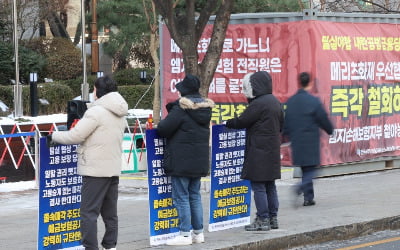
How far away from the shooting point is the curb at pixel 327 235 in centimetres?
972

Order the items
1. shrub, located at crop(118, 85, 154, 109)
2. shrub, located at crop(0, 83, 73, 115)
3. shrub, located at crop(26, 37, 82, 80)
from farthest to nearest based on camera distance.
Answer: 1. shrub, located at crop(26, 37, 82, 80)
2. shrub, located at crop(118, 85, 154, 109)
3. shrub, located at crop(0, 83, 73, 115)

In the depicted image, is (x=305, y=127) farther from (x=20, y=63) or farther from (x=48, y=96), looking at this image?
(x=20, y=63)

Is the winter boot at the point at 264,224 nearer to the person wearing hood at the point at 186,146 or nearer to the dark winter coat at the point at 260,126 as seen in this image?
the dark winter coat at the point at 260,126

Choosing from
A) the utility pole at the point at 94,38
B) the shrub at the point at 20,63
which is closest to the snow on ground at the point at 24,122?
the utility pole at the point at 94,38

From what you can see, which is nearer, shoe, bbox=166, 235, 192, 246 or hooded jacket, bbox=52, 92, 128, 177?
hooded jacket, bbox=52, 92, 128, 177

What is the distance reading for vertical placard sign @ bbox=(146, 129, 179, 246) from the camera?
369 inches

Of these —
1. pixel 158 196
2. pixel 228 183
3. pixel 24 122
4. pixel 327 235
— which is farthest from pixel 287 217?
pixel 24 122

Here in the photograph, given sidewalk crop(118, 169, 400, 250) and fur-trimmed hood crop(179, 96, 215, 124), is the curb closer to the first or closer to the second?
sidewalk crop(118, 169, 400, 250)

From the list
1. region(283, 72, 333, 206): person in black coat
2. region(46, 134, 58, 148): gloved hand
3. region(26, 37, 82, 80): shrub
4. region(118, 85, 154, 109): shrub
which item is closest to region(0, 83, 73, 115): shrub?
region(118, 85, 154, 109): shrub

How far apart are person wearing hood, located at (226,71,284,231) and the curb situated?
39cm

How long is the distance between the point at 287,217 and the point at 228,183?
4.59 ft

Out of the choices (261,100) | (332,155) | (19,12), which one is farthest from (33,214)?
(19,12)

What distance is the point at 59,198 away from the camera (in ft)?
28.2

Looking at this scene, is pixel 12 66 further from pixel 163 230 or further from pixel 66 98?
pixel 163 230
